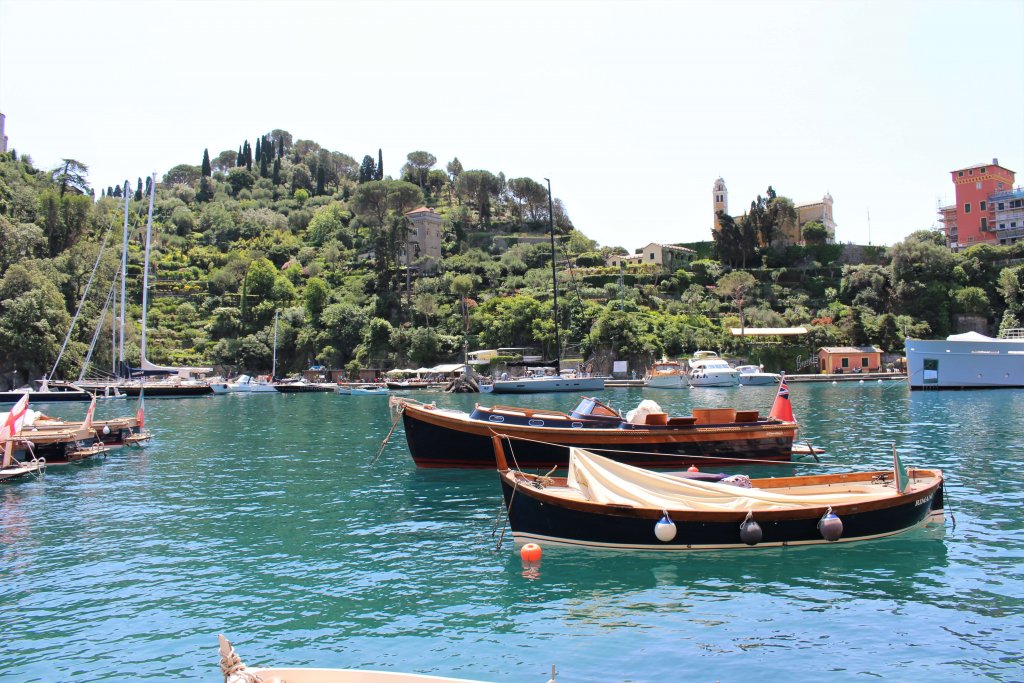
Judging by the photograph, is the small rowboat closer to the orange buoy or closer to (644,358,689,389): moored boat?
(644,358,689,389): moored boat

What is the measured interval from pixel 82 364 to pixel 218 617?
74.3 m


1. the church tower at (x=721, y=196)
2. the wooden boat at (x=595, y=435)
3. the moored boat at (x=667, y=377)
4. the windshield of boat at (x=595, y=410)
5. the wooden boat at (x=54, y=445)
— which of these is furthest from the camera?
the church tower at (x=721, y=196)

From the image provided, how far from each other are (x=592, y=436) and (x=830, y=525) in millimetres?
8945

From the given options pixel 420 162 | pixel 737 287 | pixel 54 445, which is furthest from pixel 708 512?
pixel 420 162

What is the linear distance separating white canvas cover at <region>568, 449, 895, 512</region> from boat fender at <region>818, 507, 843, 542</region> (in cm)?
23

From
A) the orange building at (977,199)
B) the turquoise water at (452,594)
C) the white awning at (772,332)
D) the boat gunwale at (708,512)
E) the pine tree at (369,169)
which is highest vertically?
the pine tree at (369,169)

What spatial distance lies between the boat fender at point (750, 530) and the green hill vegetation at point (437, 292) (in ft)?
212

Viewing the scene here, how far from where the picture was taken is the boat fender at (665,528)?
12312 millimetres

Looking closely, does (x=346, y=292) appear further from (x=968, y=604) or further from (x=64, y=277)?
(x=968, y=604)


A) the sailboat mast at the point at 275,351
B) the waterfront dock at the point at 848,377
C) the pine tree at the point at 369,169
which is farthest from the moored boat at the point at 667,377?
the pine tree at the point at 369,169

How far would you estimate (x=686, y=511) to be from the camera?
12.4m

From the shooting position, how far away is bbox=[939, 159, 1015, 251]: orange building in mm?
101750

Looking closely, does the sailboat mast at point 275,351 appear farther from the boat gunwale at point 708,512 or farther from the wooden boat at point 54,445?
the boat gunwale at point 708,512

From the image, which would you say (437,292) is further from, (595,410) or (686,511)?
(686,511)
